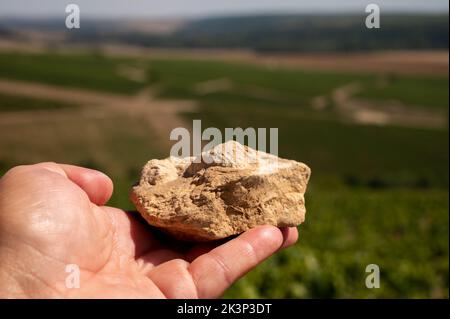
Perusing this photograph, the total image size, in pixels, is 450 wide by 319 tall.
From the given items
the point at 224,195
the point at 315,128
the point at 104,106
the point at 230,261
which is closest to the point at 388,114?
the point at 315,128

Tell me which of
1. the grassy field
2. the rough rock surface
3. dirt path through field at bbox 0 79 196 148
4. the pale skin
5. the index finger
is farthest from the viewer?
dirt path through field at bbox 0 79 196 148

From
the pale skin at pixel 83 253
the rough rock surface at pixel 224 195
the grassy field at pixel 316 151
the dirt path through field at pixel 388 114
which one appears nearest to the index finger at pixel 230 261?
the pale skin at pixel 83 253

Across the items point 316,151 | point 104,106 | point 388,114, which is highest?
point 104,106

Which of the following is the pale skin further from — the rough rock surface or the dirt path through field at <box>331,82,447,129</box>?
the dirt path through field at <box>331,82,447,129</box>

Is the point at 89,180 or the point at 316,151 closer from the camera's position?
the point at 89,180

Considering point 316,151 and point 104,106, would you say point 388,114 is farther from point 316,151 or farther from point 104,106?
point 104,106

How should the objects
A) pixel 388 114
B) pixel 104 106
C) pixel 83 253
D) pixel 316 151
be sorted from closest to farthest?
pixel 83 253, pixel 316 151, pixel 388 114, pixel 104 106

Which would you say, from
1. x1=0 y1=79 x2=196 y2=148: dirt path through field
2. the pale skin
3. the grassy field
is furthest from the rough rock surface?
x1=0 y1=79 x2=196 y2=148: dirt path through field
